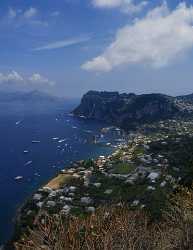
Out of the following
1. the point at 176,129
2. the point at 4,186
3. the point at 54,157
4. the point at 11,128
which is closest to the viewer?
the point at 4,186

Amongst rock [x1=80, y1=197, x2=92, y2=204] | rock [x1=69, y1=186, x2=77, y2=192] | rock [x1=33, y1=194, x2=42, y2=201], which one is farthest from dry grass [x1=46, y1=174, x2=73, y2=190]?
rock [x1=80, y1=197, x2=92, y2=204]

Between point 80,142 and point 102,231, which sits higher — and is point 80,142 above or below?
below

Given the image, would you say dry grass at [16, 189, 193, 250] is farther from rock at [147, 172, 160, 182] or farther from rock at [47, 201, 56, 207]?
rock at [147, 172, 160, 182]

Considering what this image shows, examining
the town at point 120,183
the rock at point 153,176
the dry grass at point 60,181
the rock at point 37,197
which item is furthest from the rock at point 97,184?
the rock at point 37,197

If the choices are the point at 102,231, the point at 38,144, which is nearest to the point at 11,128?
the point at 38,144

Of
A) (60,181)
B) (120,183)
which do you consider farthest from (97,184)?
(60,181)

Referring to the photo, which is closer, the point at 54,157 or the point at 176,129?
the point at 54,157

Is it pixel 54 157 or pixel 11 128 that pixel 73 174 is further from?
pixel 11 128

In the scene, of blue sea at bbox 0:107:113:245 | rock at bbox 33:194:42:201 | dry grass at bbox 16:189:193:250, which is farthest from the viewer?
blue sea at bbox 0:107:113:245

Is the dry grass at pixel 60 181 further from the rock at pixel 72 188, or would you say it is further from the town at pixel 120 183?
the rock at pixel 72 188
